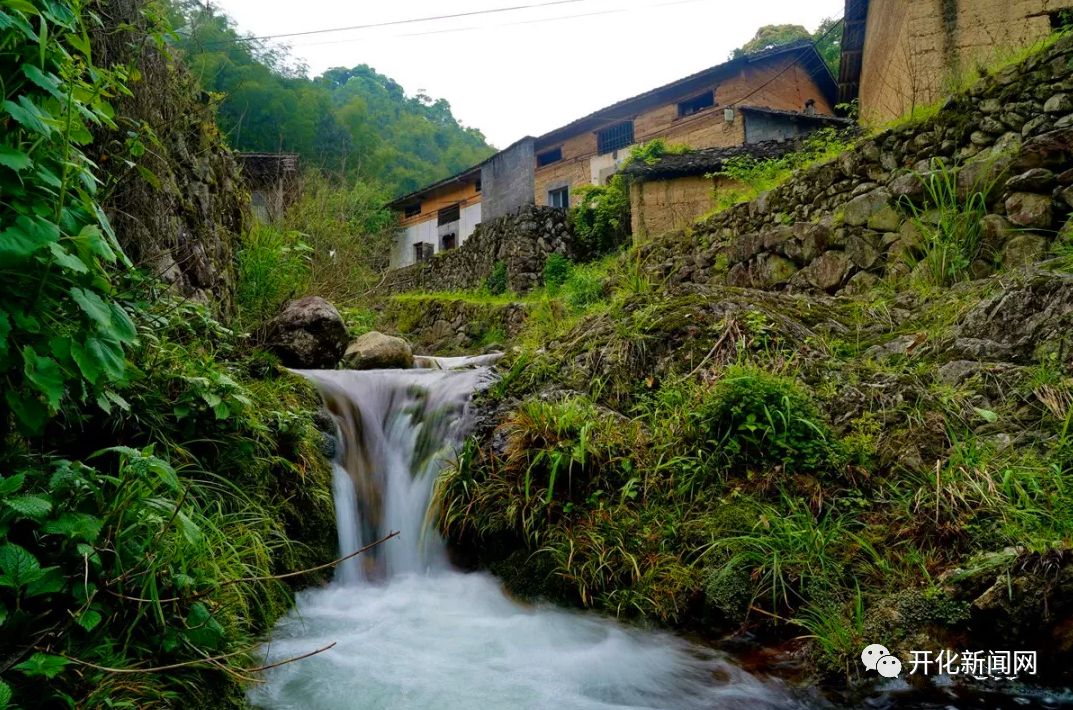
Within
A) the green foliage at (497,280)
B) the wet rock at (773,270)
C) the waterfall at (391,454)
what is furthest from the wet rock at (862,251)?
the green foliage at (497,280)

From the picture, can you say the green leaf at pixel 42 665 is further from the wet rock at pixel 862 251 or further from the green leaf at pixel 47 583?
the wet rock at pixel 862 251

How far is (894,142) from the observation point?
699 cm

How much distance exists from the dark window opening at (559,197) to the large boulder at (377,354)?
16.1 meters

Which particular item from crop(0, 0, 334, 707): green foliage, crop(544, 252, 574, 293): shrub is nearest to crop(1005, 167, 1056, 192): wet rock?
crop(0, 0, 334, 707): green foliage

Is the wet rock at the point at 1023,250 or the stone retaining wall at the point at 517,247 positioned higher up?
the stone retaining wall at the point at 517,247

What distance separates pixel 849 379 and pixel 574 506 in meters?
2.08

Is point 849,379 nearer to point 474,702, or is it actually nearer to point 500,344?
point 474,702

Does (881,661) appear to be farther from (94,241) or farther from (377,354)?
(377,354)

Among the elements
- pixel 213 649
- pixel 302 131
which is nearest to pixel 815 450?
pixel 213 649

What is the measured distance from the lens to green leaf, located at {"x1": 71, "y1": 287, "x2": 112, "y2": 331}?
2.00m

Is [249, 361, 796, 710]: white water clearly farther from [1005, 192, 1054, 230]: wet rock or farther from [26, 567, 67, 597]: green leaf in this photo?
[1005, 192, 1054, 230]: wet rock

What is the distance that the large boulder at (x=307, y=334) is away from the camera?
684 cm

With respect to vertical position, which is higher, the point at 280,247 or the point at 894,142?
the point at 894,142

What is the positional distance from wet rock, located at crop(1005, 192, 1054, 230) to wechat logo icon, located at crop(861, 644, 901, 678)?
4408 mm
